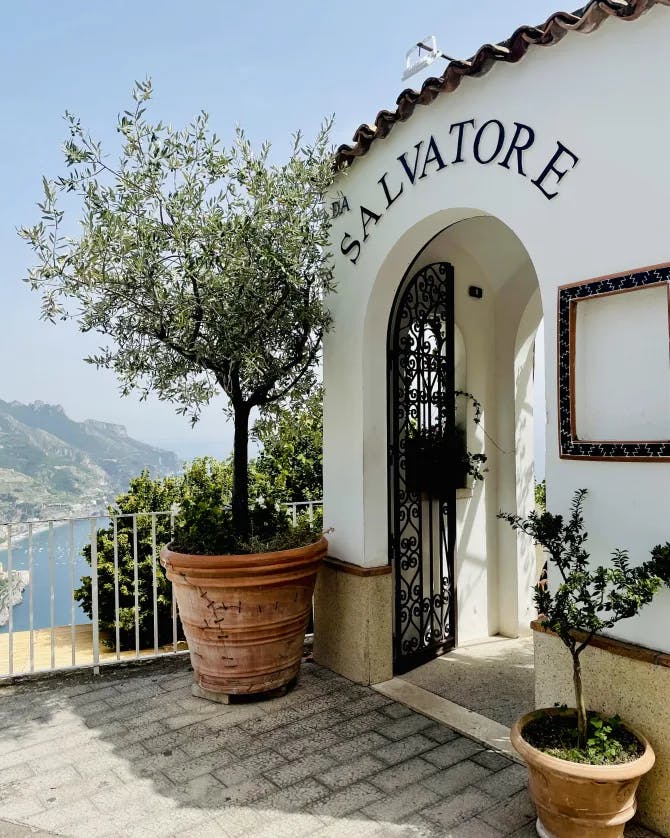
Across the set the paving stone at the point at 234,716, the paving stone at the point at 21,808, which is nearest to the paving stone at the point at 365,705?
the paving stone at the point at 234,716

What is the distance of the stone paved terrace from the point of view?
2.44m

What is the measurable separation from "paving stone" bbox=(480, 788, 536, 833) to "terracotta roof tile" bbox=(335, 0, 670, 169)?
10.6 ft

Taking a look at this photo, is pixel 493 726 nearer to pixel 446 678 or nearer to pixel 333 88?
pixel 446 678

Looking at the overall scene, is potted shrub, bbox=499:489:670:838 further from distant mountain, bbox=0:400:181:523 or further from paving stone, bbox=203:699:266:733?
distant mountain, bbox=0:400:181:523

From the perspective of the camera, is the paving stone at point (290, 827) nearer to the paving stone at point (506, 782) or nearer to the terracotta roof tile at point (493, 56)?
the paving stone at point (506, 782)

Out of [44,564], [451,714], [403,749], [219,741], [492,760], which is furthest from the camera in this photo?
[44,564]

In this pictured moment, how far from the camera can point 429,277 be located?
428 cm

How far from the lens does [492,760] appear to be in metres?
2.90

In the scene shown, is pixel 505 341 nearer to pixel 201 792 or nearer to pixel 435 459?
pixel 435 459

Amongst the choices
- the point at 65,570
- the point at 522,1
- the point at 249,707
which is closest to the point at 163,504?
the point at 65,570

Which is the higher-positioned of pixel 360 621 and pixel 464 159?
pixel 464 159

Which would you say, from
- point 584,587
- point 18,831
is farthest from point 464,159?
point 18,831

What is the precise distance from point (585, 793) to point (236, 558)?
2.02 meters

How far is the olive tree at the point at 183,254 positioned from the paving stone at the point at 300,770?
2036 millimetres
